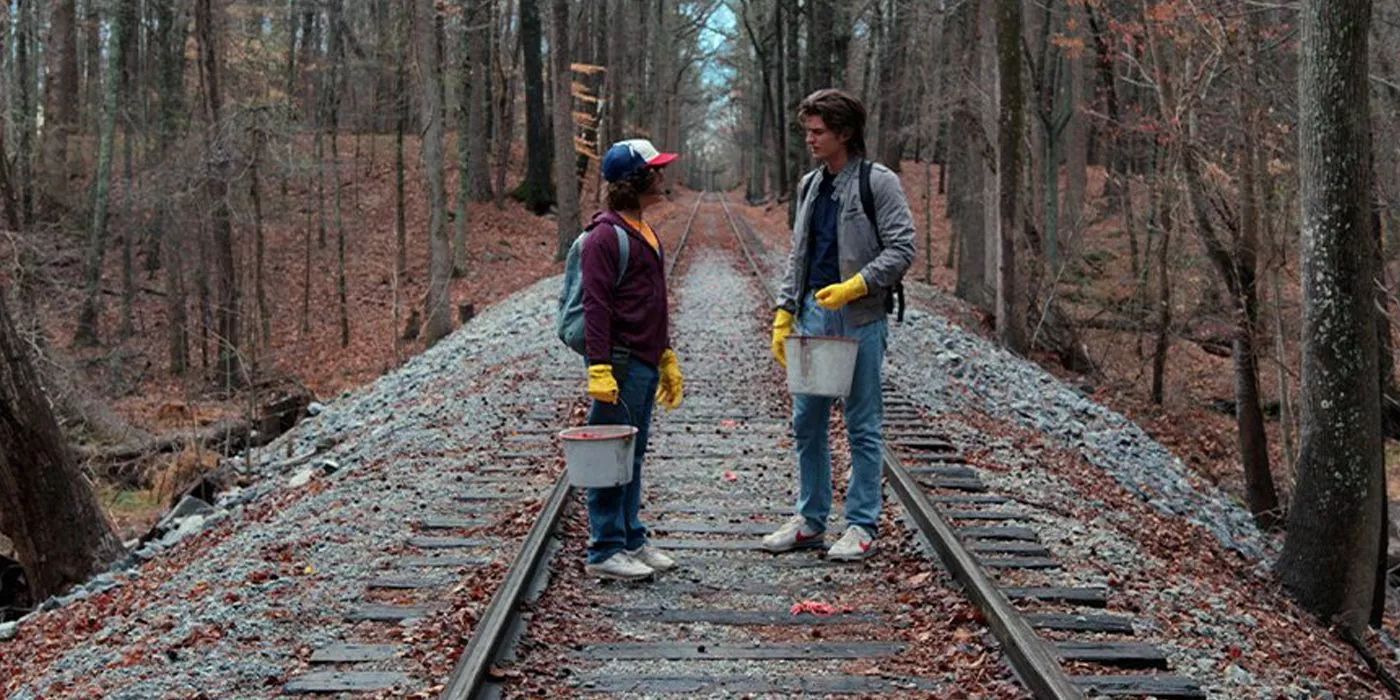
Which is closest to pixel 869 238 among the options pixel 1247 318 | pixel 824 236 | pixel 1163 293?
pixel 824 236

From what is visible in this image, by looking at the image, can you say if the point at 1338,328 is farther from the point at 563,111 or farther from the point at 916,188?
the point at 916,188

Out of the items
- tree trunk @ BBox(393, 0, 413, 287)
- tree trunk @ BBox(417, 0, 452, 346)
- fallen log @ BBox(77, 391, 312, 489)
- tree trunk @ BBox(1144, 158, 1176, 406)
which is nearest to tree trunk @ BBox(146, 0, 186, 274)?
tree trunk @ BBox(393, 0, 413, 287)

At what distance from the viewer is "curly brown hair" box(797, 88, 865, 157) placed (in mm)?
5980

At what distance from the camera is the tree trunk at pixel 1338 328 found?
7.20m

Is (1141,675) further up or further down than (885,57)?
further down

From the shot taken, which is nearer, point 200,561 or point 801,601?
point 801,601

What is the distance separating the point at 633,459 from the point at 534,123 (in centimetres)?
3046

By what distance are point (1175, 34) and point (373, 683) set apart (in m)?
13.1

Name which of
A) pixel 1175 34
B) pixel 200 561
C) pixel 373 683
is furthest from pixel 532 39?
pixel 373 683

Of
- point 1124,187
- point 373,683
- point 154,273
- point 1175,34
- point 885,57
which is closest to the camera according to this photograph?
point 373,683

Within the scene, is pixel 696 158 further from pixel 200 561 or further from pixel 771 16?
pixel 200 561

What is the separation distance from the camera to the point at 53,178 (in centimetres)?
2911

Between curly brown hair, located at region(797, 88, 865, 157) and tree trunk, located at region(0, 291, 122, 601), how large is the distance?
20.2 ft

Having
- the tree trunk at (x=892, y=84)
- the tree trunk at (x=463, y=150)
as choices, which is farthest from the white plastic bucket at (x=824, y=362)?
the tree trunk at (x=892, y=84)
